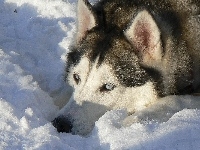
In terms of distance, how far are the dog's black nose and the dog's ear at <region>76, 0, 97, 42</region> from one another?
2.65ft

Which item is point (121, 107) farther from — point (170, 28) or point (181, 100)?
point (170, 28)

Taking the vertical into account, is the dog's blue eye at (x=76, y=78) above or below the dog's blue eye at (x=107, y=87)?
above

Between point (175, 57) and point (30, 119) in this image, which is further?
point (175, 57)

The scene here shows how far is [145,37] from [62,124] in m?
0.95

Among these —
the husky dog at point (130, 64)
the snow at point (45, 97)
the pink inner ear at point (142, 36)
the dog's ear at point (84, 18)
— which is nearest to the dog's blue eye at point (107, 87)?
the husky dog at point (130, 64)

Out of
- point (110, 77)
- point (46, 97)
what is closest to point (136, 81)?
point (110, 77)

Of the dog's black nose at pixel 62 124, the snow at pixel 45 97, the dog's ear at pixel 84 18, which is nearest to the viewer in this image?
the snow at pixel 45 97

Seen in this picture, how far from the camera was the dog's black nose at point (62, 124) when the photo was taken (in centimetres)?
374

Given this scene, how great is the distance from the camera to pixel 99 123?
359cm

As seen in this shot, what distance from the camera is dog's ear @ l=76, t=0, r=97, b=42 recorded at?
161 inches

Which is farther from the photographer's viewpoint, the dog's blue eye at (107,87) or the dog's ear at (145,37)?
the dog's blue eye at (107,87)

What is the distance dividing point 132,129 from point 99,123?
0.27 m

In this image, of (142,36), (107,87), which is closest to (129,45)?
(142,36)

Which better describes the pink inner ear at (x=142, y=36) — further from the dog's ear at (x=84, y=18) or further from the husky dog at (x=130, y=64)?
the dog's ear at (x=84, y=18)
